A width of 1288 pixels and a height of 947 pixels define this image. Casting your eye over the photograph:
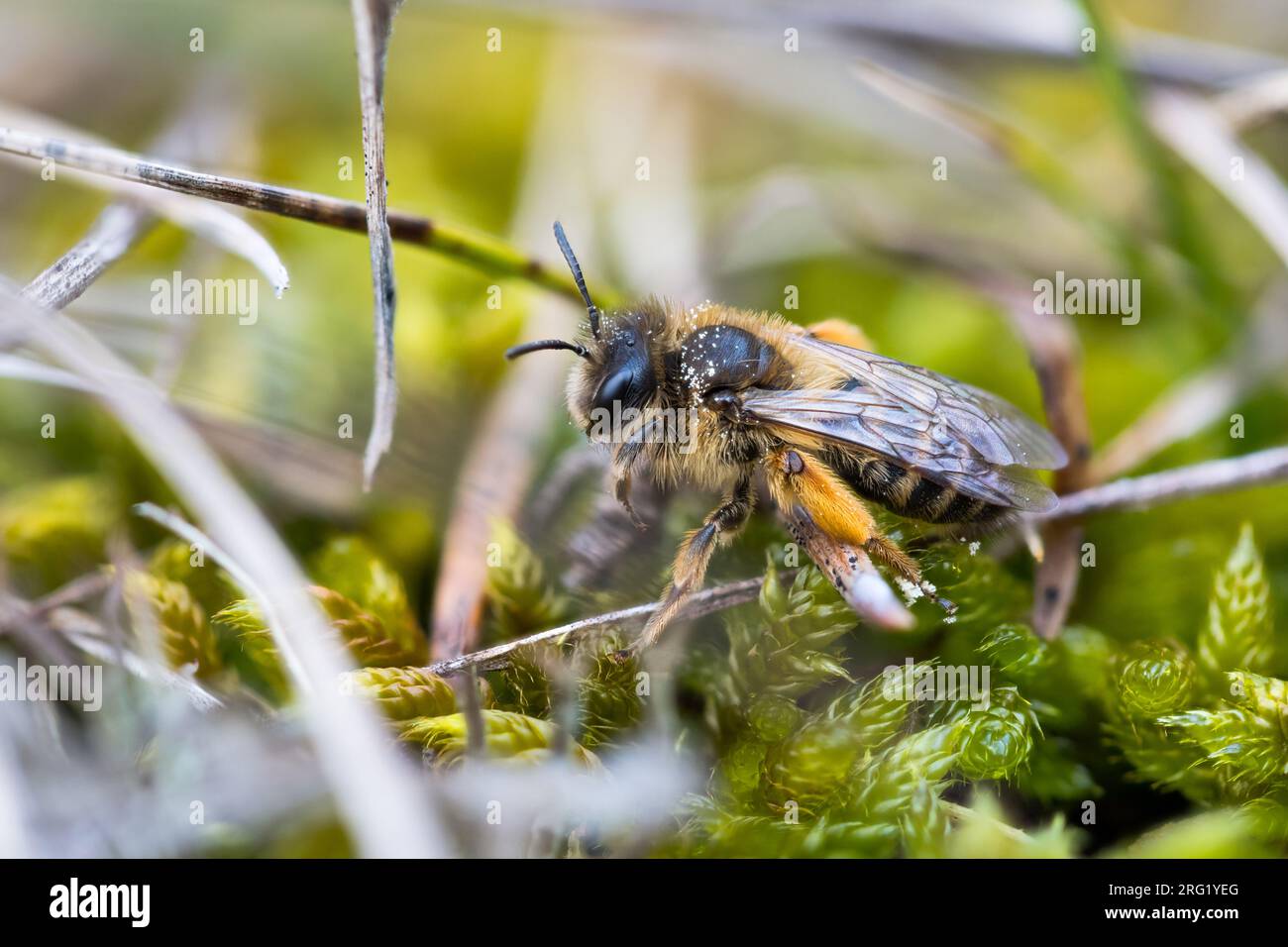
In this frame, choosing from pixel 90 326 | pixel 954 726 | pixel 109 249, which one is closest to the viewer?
pixel 954 726

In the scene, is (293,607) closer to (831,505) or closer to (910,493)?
(831,505)

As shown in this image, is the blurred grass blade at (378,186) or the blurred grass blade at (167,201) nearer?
the blurred grass blade at (378,186)

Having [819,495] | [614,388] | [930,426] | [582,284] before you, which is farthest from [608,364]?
[930,426]

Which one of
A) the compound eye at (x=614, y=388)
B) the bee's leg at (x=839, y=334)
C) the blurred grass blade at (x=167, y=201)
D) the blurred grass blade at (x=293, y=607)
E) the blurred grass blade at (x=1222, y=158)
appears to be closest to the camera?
the blurred grass blade at (x=293, y=607)

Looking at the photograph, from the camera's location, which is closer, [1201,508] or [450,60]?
[1201,508]

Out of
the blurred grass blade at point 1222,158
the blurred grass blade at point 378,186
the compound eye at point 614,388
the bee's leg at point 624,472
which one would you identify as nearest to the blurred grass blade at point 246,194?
the blurred grass blade at point 378,186

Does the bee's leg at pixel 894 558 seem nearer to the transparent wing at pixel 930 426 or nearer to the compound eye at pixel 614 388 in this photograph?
the transparent wing at pixel 930 426
